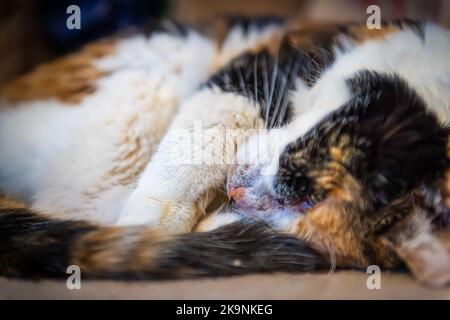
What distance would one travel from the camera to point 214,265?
88cm

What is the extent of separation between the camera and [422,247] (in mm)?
880

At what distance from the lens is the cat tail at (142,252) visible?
0.88m

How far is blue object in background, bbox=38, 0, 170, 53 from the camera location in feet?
6.47

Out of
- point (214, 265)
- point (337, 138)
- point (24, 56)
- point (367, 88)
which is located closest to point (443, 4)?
point (367, 88)

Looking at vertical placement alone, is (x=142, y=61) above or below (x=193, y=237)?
above

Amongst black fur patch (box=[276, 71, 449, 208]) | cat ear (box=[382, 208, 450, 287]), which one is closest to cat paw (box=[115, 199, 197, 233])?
black fur patch (box=[276, 71, 449, 208])

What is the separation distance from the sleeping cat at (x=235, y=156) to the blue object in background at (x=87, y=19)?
2.12 feet

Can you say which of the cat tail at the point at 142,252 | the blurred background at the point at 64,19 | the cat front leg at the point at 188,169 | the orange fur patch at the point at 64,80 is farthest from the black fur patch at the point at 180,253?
the blurred background at the point at 64,19

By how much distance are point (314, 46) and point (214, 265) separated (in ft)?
2.08

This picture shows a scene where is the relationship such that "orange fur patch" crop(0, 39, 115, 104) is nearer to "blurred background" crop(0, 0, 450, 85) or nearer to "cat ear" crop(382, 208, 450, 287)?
"blurred background" crop(0, 0, 450, 85)

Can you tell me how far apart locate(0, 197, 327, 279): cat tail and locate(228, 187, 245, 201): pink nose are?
2.5 inches

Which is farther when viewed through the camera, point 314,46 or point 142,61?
point 142,61

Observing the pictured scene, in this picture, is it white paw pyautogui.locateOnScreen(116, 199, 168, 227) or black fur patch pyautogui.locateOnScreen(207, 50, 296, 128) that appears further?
black fur patch pyautogui.locateOnScreen(207, 50, 296, 128)
